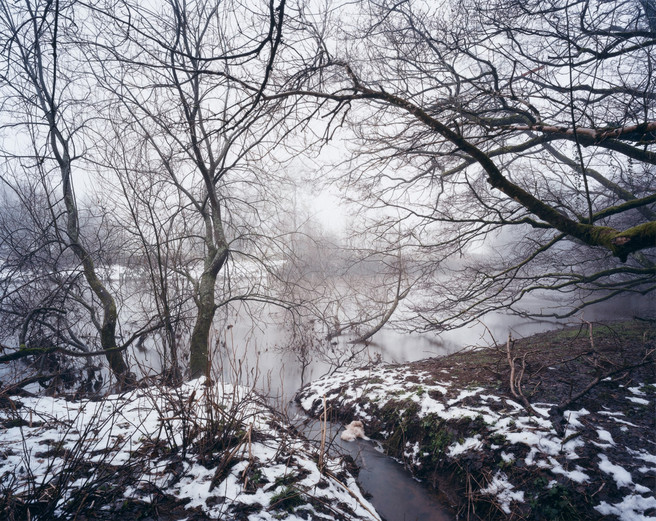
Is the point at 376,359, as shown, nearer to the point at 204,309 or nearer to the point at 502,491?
the point at 204,309

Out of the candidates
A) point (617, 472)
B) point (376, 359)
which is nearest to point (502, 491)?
point (617, 472)

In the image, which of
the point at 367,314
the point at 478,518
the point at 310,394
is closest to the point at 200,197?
the point at 310,394

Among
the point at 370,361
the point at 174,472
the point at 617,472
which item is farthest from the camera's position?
the point at 370,361

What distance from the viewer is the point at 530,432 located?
336 cm

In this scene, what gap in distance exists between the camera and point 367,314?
909 cm

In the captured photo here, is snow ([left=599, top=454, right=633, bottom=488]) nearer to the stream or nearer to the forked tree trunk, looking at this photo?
the stream

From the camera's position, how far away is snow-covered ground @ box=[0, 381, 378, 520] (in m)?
2.04

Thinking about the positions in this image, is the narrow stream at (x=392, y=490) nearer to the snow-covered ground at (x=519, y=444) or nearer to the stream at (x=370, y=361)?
the stream at (x=370, y=361)

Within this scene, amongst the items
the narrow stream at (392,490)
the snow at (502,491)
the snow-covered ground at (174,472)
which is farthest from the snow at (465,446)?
the snow-covered ground at (174,472)

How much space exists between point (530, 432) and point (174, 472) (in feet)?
11.7

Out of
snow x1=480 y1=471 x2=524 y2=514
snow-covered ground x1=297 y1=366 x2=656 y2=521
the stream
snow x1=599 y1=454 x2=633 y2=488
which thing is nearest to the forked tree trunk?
the stream

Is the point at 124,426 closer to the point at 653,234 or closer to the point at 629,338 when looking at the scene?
the point at 653,234

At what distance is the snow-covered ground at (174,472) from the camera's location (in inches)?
80.1

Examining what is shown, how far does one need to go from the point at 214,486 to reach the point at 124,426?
146cm
